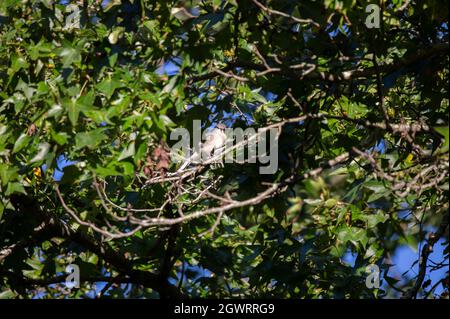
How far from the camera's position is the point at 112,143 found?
13.1 feet

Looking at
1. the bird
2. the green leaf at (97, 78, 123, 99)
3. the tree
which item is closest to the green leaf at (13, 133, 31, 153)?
the tree

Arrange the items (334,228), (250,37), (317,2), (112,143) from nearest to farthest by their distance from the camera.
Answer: (317,2) → (250,37) → (112,143) → (334,228)

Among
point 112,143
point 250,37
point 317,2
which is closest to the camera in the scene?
point 317,2

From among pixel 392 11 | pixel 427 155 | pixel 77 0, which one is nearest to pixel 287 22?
pixel 392 11

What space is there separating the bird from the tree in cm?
6

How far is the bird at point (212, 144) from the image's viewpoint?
3745 mm

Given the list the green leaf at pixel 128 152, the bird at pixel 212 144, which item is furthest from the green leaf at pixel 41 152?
the bird at pixel 212 144

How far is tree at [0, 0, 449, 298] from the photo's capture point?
319 centimetres

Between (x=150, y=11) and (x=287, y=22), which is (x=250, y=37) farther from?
(x=150, y=11)

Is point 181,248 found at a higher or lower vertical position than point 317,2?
lower

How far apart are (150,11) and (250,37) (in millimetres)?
484

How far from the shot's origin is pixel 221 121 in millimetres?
3996

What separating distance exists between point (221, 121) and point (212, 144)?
0.46ft
